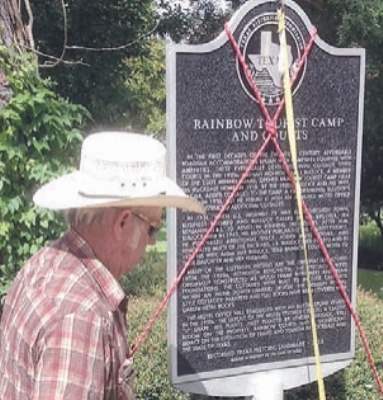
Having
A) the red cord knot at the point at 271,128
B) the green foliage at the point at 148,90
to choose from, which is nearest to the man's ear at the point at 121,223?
the red cord knot at the point at 271,128

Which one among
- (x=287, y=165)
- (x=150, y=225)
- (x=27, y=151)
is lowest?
(x=150, y=225)

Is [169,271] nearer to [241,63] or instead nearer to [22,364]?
[241,63]

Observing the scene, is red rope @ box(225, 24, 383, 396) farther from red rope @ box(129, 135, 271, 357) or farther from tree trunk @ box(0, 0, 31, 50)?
tree trunk @ box(0, 0, 31, 50)

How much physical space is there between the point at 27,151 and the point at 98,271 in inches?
151

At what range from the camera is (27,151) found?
19.7 feet

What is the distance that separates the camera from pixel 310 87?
4.36 metres

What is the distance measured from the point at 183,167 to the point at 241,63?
23.7 inches

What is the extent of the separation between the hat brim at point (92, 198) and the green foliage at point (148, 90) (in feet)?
40.2

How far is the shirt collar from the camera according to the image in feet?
7.59

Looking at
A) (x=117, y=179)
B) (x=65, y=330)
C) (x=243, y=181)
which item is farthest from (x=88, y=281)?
(x=243, y=181)

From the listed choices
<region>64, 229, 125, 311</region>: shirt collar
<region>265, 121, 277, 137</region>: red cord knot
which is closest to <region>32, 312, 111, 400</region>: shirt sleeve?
<region>64, 229, 125, 311</region>: shirt collar

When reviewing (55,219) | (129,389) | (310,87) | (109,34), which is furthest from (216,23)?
(129,389)

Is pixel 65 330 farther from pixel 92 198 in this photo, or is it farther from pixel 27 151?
pixel 27 151

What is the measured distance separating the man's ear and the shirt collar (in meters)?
0.09
